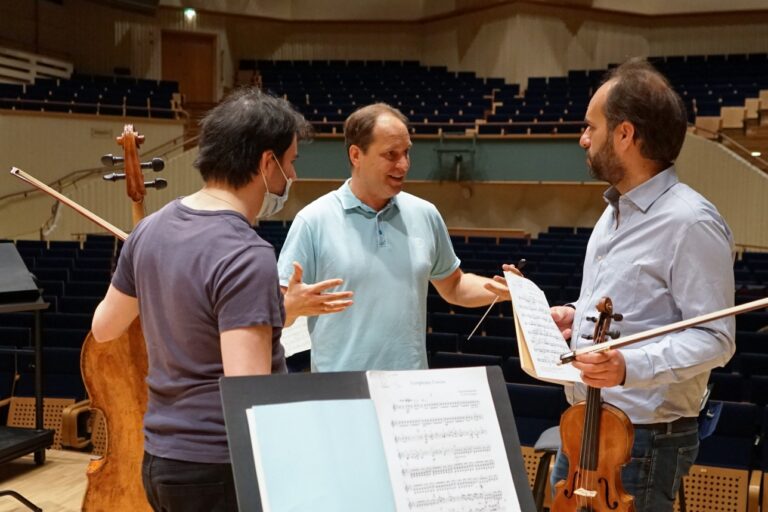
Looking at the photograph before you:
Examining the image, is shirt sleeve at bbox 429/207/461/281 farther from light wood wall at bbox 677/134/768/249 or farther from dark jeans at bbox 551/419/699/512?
light wood wall at bbox 677/134/768/249

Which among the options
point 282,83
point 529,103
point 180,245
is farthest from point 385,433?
point 282,83

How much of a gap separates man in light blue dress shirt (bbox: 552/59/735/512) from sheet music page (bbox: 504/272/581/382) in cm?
6

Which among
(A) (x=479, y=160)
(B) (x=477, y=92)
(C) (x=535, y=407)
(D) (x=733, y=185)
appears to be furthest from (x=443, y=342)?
(B) (x=477, y=92)

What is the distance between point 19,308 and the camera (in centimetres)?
302

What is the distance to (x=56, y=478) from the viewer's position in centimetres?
351

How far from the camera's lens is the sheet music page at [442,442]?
1115mm

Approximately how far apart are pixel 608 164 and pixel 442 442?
2.84ft

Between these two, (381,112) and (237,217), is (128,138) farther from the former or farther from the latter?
(237,217)

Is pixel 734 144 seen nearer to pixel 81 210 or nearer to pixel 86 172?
pixel 86 172

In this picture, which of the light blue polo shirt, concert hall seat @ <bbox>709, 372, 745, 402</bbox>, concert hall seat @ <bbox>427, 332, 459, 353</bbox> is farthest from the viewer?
concert hall seat @ <bbox>427, 332, 459, 353</bbox>

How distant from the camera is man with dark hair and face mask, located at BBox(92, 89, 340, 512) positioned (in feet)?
4.14

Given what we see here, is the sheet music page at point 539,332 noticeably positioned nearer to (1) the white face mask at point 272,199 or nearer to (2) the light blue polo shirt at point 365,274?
(2) the light blue polo shirt at point 365,274

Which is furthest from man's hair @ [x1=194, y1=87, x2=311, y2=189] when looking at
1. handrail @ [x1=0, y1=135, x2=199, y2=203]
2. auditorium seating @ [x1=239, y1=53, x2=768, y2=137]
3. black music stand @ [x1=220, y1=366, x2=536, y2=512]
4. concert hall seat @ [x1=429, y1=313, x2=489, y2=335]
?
auditorium seating @ [x1=239, y1=53, x2=768, y2=137]

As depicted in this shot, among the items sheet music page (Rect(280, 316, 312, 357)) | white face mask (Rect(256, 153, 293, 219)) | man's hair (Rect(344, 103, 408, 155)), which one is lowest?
sheet music page (Rect(280, 316, 312, 357))
